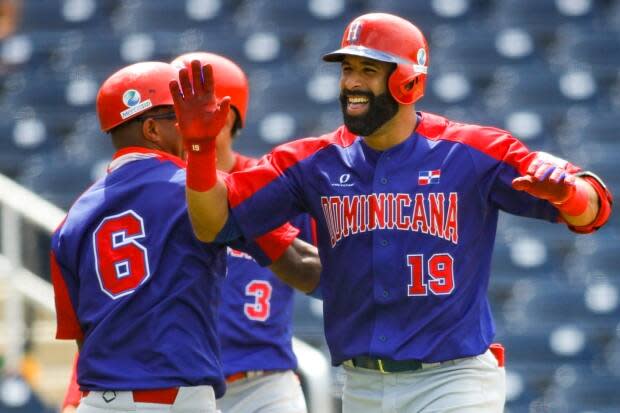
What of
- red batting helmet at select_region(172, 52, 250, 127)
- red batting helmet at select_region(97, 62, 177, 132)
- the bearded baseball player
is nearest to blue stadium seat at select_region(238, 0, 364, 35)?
red batting helmet at select_region(172, 52, 250, 127)

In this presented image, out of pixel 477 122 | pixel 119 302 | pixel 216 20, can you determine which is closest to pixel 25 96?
pixel 216 20

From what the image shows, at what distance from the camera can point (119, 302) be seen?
356cm

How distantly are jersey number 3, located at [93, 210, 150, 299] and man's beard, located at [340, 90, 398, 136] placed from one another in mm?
701

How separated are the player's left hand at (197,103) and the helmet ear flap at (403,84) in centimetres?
54

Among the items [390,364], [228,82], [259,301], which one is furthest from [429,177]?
[228,82]

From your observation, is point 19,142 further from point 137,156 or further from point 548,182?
point 548,182

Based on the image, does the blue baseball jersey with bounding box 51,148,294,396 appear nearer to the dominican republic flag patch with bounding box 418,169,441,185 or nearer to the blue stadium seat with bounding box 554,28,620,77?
the dominican republic flag patch with bounding box 418,169,441,185

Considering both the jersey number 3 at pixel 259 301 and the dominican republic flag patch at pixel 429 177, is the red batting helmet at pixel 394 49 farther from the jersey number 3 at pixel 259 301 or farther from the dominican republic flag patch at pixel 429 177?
the jersey number 3 at pixel 259 301

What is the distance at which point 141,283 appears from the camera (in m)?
3.54

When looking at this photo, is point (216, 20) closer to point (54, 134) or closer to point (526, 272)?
point (54, 134)

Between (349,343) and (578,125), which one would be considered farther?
(578,125)

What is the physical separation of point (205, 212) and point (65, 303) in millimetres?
523

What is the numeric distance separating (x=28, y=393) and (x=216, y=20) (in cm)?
455

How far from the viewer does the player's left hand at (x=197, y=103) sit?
3.57 metres
